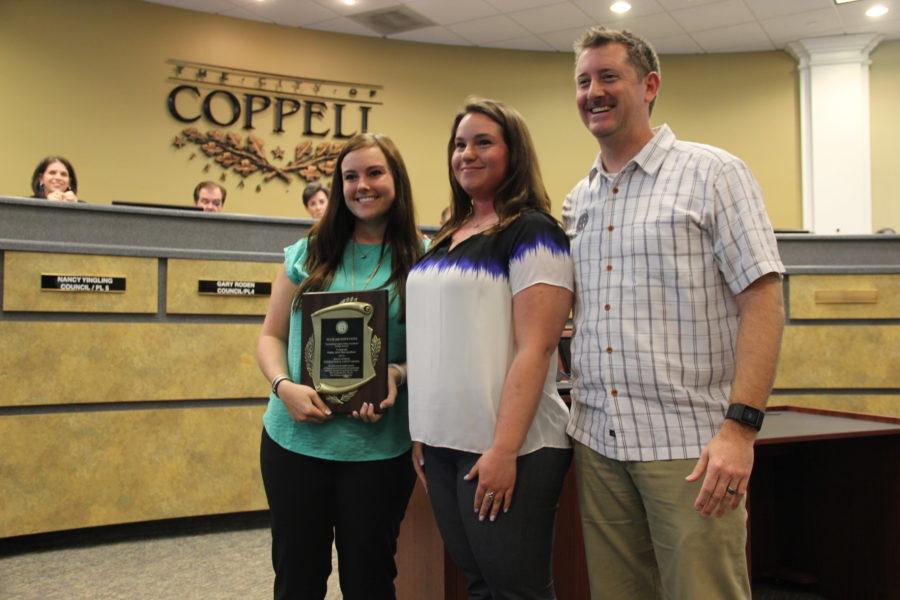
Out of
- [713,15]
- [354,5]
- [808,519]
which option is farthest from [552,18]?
[808,519]

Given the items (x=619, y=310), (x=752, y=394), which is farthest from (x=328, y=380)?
(x=752, y=394)

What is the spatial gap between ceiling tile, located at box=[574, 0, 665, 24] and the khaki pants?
546 cm

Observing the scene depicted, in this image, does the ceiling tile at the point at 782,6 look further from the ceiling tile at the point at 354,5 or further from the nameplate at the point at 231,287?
the nameplate at the point at 231,287

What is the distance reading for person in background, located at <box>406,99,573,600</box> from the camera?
1.28 metres

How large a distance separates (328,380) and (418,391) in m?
0.22

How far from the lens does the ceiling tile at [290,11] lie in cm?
589

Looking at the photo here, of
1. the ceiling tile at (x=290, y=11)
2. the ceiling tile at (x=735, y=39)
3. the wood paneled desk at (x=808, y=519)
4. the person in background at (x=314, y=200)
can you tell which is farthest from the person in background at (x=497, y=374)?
the ceiling tile at (x=735, y=39)

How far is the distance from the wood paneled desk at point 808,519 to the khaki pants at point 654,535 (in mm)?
651

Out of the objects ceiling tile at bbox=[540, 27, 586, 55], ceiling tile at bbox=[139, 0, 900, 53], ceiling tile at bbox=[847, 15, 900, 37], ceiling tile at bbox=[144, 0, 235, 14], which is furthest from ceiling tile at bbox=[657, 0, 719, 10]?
ceiling tile at bbox=[144, 0, 235, 14]

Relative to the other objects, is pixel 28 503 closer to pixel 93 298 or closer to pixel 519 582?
pixel 93 298

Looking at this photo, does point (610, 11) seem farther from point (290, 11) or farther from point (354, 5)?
point (290, 11)

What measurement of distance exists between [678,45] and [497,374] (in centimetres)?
642

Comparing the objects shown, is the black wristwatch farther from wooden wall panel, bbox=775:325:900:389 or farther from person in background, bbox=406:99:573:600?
wooden wall panel, bbox=775:325:900:389

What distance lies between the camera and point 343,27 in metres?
6.35
